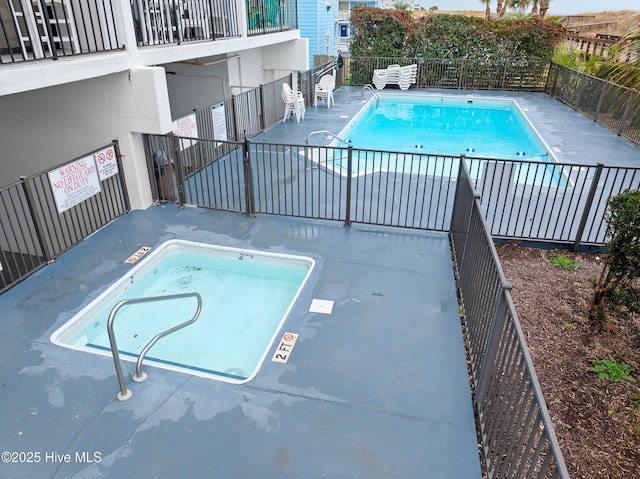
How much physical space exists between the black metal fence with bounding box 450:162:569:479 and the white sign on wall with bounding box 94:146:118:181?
5.42 m

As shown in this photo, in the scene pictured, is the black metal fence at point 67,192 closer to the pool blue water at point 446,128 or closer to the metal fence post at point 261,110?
the metal fence post at point 261,110

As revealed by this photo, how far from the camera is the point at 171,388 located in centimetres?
422

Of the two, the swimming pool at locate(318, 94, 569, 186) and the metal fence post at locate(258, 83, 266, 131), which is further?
the metal fence post at locate(258, 83, 266, 131)

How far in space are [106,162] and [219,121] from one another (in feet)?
11.2

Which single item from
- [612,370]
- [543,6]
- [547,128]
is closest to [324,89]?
[547,128]

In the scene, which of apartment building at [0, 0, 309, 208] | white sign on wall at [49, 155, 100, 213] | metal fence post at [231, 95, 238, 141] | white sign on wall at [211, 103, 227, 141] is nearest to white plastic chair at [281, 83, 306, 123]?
apartment building at [0, 0, 309, 208]

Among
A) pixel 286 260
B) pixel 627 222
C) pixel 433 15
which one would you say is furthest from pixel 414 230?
pixel 433 15

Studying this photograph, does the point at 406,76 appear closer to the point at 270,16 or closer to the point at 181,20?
the point at 270,16

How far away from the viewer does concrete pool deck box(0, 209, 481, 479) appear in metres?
3.53

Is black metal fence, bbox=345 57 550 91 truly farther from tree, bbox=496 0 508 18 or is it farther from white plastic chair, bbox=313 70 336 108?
tree, bbox=496 0 508 18

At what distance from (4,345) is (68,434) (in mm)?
1634

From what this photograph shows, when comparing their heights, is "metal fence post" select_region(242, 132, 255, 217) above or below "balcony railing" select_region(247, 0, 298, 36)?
below

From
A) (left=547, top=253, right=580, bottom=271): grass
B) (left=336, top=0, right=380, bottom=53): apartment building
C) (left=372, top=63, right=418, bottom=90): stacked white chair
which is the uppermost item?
(left=336, top=0, right=380, bottom=53): apartment building

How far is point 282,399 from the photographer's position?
4102mm
